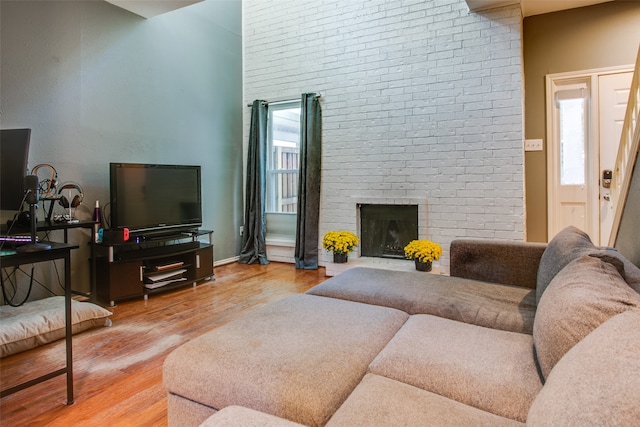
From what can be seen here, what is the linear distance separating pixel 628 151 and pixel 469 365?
218 centimetres

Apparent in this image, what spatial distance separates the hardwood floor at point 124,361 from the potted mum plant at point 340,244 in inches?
25.4

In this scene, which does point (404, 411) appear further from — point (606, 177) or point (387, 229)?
point (606, 177)

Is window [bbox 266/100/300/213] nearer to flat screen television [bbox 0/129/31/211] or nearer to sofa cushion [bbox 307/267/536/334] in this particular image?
sofa cushion [bbox 307/267/536/334]

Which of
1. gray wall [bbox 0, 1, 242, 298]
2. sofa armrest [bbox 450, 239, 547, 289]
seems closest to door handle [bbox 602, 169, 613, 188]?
sofa armrest [bbox 450, 239, 547, 289]

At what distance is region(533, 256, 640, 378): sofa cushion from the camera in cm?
91

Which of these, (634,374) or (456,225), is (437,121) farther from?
(634,374)

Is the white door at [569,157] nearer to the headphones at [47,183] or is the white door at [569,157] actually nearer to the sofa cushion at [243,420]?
the sofa cushion at [243,420]

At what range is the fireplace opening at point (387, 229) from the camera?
414cm

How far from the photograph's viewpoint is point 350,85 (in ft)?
14.1

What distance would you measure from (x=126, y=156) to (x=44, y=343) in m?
1.84

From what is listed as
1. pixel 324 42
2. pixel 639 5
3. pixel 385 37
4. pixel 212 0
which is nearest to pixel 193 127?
pixel 212 0

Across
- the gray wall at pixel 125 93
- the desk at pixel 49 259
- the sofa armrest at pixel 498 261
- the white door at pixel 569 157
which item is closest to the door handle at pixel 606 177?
the white door at pixel 569 157

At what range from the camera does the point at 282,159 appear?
16.3 feet

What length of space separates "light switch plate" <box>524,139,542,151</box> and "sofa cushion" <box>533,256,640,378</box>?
9.60 ft
